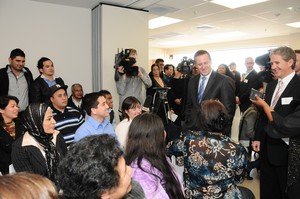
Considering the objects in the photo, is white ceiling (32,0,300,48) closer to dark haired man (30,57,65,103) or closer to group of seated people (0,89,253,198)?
dark haired man (30,57,65,103)

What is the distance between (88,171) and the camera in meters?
0.87

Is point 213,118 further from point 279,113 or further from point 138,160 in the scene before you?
point 279,113

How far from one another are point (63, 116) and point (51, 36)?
199 centimetres

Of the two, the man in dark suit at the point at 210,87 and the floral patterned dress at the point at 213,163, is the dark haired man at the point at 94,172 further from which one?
the man in dark suit at the point at 210,87

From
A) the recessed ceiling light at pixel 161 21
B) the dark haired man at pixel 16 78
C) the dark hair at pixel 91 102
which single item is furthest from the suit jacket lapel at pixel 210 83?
the recessed ceiling light at pixel 161 21

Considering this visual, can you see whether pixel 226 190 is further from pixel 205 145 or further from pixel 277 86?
pixel 277 86

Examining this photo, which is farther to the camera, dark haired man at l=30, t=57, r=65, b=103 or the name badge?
dark haired man at l=30, t=57, r=65, b=103

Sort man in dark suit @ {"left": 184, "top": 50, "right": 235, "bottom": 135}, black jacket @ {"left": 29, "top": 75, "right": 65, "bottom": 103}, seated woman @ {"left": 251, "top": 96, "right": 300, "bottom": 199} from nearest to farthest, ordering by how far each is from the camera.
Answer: seated woman @ {"left": 251, "top": 96, "right": 300, "bottom": 199} → man in dark suit @ {"left": 184, "top": 50, "right": 235, "bottom": 135} → black jacket @ {"left": 29, "top": 75, "right": 65, "bottom": 103}

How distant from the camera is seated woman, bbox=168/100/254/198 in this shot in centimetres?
158

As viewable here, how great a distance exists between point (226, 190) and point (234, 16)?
462cm

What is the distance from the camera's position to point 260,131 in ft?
7.64

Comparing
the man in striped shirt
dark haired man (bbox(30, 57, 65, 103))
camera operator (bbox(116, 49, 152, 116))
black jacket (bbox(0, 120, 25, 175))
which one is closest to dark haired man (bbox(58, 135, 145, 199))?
the man in striped shirt

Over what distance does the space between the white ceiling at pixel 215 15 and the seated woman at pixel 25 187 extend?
379 centimetres

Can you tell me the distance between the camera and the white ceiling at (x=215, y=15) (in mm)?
4273
